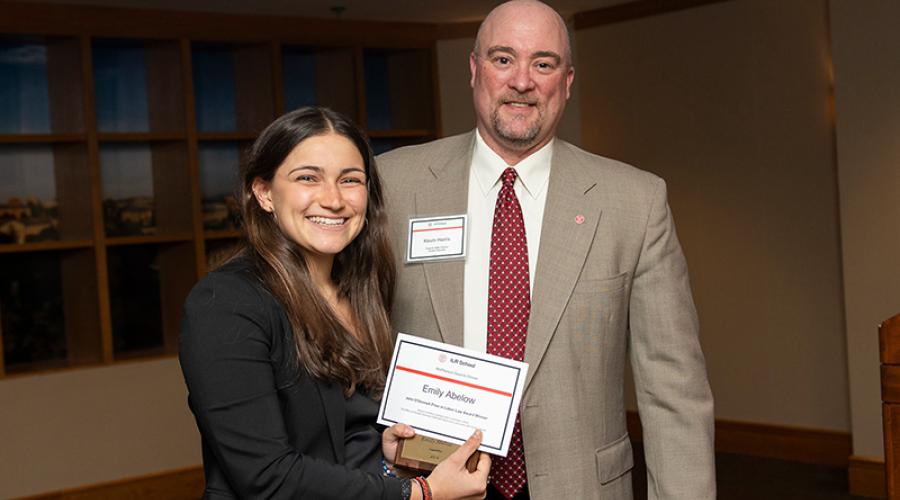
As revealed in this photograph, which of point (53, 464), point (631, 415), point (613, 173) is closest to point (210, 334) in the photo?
point (613, 173)

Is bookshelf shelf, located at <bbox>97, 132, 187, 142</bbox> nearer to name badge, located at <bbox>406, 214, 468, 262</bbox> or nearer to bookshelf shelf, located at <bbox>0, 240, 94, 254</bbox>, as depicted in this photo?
bookshelf shelf, located at <bbox>0, 240, 94, 254</bbox>

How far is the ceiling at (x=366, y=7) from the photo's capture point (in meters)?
5.66

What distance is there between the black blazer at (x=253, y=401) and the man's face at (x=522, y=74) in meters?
0.72

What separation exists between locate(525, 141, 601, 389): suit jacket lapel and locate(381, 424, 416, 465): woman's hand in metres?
0.38

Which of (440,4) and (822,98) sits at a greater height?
(440,4)

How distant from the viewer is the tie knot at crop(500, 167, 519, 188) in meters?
2.33

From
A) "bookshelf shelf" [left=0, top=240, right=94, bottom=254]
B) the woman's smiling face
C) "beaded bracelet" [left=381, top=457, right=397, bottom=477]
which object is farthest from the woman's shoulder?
"bookshelf shelf" [left=0, top=240, right=94, bottom=254]

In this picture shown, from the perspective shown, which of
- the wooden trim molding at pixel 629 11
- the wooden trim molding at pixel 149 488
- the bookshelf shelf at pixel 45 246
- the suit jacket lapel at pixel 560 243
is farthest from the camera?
the wooden trim molding at pixel 629 11

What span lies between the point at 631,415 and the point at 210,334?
5601 millimetres

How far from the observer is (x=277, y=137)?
190 centimetres

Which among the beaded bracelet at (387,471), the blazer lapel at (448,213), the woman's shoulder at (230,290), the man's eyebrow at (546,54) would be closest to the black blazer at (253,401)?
the woman's shoulder at (230,290)

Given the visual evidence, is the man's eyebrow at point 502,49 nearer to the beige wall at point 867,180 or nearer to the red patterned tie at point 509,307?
the red patterned tie at point 509,307

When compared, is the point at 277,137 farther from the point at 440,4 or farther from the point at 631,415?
the point at 631,415

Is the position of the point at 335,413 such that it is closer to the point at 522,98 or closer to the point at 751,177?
the point at 522,98
